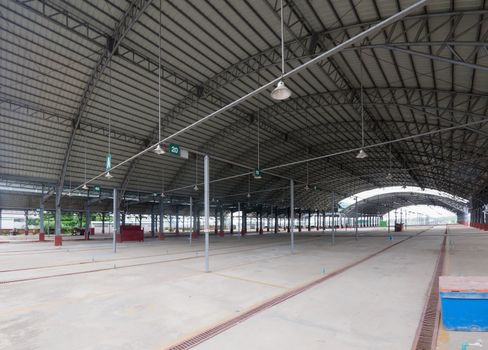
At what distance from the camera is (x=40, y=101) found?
24609mm

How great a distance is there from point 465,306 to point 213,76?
21.8m

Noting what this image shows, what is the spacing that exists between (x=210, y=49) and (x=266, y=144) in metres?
20.3

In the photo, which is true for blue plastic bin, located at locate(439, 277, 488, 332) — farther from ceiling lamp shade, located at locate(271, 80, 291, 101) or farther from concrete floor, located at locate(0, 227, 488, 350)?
ceiling lamp shade, located at locate(271, 80, 291, 101)

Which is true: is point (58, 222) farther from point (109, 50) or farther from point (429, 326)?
point (429, 326)

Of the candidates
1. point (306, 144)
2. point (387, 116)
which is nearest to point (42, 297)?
point (387, 116)

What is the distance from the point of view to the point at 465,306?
6141 mm

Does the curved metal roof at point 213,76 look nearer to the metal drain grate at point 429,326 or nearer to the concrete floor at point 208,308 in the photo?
the metal drain grate at point 429,326

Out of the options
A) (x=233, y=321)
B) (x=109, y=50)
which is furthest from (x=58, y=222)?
(x=233, y=321)

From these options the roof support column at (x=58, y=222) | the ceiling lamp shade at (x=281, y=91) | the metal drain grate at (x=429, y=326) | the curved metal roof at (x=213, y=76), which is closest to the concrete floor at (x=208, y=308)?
the metal drain grate at (x=429, y=326)

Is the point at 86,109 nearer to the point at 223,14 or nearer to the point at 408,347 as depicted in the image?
the point at 223,14

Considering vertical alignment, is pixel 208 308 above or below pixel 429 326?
below

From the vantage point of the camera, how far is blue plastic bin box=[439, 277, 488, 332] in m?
5.93

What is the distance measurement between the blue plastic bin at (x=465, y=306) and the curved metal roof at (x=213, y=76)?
1238cm

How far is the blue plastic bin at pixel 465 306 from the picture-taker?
5930 mm
